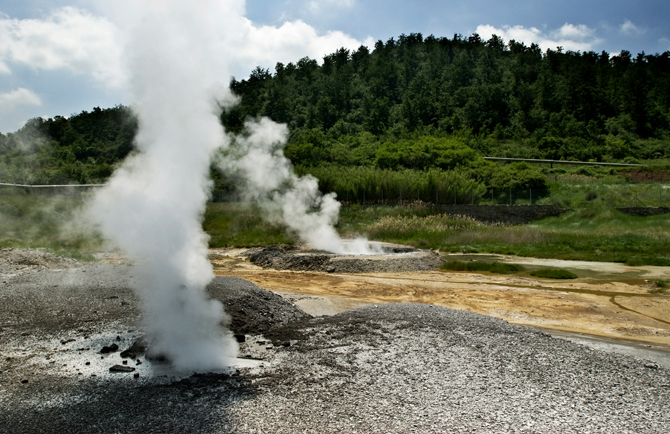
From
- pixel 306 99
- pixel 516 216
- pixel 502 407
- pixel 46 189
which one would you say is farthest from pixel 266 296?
pixel 306 99

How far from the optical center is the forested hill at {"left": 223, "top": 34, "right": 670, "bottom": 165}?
256 feet

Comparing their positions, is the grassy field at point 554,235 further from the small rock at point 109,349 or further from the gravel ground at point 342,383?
the small rock at point 109,349

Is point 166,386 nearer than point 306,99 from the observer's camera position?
Yes

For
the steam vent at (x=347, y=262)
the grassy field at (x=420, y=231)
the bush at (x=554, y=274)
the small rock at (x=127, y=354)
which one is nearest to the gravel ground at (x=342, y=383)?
the small rock at (x=127, y=354)

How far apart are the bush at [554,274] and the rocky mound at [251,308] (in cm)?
1266

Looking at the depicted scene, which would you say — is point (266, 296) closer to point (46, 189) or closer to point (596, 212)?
point (46, 189)

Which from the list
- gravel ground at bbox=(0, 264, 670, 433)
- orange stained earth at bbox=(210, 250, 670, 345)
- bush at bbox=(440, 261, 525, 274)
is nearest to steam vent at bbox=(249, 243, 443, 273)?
bush at bbox=(440, 261, 525, 274)

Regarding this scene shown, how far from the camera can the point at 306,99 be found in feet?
354

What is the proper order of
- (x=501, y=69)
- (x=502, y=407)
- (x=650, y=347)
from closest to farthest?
(x=502, y=407)
(x=650, y=347)
(x=501, y=69)

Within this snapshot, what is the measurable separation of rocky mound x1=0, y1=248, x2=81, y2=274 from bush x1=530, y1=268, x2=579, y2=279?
64.8 ft

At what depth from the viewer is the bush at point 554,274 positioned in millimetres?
21312

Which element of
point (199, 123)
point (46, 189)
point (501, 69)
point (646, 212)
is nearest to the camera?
point (199, 123)

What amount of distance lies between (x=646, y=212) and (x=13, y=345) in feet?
141

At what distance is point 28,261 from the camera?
70.6 ft
